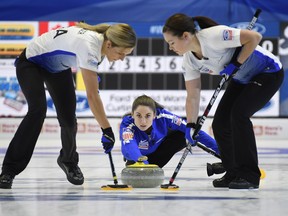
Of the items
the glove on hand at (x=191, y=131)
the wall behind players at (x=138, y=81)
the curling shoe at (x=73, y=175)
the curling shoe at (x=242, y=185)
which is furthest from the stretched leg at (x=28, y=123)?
the wall behind players at (x=138, y=81)

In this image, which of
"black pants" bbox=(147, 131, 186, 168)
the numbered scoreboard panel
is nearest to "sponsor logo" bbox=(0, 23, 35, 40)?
the numbered scoreboard panel

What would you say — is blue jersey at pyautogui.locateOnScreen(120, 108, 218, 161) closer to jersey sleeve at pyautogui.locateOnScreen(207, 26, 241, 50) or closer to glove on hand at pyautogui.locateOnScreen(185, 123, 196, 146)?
glove on hand at pyautogui.locateOnScreen(185, 123, 196, 146)

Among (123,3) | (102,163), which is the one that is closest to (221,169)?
(102,163)

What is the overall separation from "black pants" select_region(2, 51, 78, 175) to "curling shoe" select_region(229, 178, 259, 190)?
2.99 ft

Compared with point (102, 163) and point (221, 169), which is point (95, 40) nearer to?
point (221, 169)

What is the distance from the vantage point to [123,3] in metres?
8.35

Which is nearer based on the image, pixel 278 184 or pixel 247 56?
pixel 247 56

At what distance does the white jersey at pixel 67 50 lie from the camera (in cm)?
313

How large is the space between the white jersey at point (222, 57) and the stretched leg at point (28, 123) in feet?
2.37

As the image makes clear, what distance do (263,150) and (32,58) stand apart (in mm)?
3505

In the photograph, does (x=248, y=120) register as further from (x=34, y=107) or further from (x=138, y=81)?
(x=138, y=81)

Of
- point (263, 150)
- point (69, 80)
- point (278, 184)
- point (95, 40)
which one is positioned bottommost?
point (263, 150)

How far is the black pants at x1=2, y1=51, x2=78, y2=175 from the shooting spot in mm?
3334

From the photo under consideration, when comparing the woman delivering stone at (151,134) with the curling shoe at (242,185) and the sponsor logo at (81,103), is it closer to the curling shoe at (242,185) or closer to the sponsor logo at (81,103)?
the curling shoe at (242,185)
